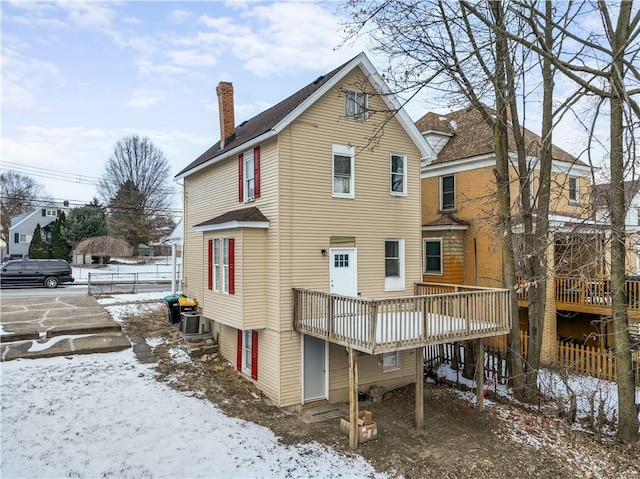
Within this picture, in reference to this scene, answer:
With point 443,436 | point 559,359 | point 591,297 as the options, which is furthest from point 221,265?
point 591,297

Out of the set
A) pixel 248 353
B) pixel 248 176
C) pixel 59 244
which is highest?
pixel 248 176

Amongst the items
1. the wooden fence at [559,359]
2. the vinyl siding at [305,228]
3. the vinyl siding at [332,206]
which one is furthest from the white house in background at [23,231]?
the wooden fence at [559,359]

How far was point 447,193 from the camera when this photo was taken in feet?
60.4

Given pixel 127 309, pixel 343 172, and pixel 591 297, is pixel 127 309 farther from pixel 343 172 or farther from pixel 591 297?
pixel 591 297

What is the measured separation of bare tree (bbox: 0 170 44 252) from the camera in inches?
2159

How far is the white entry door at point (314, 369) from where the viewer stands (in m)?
11.2

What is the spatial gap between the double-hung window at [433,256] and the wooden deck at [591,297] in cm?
324

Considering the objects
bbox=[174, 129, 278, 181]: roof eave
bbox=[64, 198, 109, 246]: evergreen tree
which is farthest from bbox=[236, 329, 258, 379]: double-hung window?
bbox=[64, 198, 109, 246]: evergreen tree

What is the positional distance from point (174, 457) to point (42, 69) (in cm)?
1135

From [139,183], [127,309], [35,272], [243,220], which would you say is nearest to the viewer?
[243,220]

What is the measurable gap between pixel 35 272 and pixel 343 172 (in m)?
23.5

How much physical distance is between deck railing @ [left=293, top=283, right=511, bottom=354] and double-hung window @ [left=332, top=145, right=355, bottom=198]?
3289mm

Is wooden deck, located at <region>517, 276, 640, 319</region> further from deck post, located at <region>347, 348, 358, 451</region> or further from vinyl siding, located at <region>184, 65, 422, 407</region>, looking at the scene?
deck post, located at <region>347, 348, 358, 451</region>

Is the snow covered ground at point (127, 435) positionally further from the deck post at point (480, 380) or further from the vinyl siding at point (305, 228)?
→ the deck post at point (480, 380)
